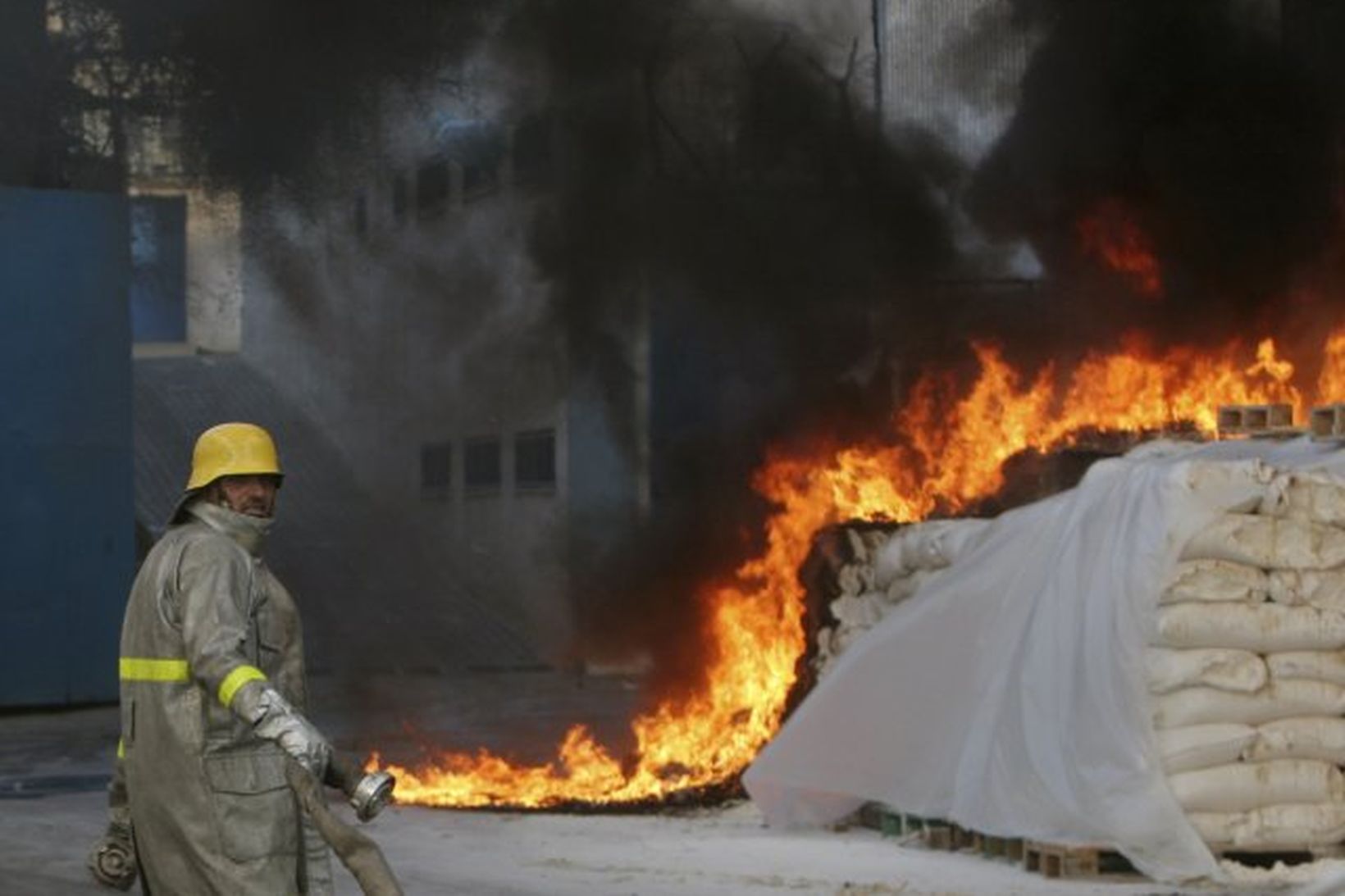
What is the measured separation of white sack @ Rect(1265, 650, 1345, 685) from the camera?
9273mm

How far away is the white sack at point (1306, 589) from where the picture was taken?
9.28 meters

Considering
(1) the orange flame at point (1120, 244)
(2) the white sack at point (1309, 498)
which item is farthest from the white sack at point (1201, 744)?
(1) the orange flame at point (1120, 244)

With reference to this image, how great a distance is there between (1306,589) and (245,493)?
464 cm

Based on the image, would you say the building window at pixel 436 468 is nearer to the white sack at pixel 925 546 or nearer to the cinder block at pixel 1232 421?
the white sack at pixel 925 546

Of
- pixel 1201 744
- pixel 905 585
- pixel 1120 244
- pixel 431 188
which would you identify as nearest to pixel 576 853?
pixel 905 585

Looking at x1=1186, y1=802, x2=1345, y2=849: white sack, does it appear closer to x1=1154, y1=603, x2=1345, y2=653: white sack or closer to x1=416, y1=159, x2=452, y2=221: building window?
x1=1154, y1=603, x2=1345, y2=653: white sack

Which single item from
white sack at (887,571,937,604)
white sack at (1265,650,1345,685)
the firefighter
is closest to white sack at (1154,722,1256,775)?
white sack at (1265,650,1345,685)

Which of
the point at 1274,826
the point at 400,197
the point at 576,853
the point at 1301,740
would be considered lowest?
the point at 576,853

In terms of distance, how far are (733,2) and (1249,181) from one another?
3.50 metres

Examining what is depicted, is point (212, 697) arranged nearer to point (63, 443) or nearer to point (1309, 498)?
point (1309, 498)

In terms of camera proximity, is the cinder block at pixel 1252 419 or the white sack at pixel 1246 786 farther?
the cinder block at pixel 1252 419

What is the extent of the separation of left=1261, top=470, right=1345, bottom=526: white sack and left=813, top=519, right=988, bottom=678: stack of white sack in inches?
62.0

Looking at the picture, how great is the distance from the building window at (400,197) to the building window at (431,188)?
9 centimetres

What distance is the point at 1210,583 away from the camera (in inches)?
363
